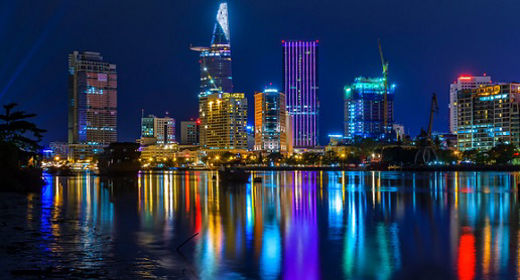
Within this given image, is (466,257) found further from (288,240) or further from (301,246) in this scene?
(288,240)

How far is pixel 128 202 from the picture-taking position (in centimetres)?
4769

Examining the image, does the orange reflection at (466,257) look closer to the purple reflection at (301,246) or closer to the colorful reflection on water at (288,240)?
the colorful reflection on water at (288,240)

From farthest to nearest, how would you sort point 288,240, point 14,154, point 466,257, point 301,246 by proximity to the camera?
point 14,154 → point 288,240 → point 301,246 → point 466,257

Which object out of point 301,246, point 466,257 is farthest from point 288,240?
point 466,257

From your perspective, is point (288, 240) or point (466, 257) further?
point (288, 240)

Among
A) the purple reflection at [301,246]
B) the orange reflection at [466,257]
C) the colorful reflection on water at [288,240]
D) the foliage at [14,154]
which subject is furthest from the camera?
the foliage at [14,154]

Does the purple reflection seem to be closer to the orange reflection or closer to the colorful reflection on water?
the colorful reflection on water

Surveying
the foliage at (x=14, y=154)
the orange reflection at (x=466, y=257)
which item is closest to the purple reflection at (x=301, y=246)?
the orange reflection at (x=466, y=257)

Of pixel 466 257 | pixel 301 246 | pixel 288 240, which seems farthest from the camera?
pixel 288 240

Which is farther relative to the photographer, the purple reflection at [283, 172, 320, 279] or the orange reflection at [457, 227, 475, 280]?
the purple reflection at [283, 172, 320, 279]

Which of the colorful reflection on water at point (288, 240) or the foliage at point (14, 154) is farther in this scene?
the foliage at point (14, 154)

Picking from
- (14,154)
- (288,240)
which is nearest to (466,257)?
(288,240)

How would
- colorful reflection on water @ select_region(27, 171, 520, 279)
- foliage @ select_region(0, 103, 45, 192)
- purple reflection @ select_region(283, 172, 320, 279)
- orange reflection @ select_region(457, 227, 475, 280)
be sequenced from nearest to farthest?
1. orange reflection @ select_region(457, 227, 475, 280)
2. purple reflection @ select_region(283, 172, 320, 279)
3. colorful reflection on water @ select_region(27, 171, 520, 279)
4. foliage @ select_region(0, 103, 45, 192)

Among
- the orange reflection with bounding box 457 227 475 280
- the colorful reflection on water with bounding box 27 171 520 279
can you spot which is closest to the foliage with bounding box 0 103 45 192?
the colorful reflection on water with bounding box 27 171 520 279
